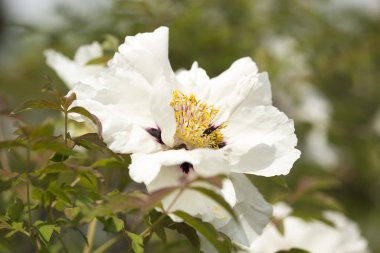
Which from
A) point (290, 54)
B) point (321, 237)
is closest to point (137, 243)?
point (321, 237)

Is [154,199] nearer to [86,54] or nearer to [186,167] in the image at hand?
[186,167]

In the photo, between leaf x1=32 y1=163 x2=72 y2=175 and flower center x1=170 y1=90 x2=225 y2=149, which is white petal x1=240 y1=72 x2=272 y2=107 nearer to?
flower center x1=170 y1=90 x2=225 y2=149

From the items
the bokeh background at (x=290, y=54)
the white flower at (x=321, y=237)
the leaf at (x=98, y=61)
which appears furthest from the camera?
the bokeh background at (x=290, y=54)

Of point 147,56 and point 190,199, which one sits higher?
point 147,56

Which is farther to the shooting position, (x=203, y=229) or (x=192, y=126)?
(x=192, y=126)

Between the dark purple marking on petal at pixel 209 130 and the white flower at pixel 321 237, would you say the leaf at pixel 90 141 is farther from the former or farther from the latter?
the white flower at pixel 321 237

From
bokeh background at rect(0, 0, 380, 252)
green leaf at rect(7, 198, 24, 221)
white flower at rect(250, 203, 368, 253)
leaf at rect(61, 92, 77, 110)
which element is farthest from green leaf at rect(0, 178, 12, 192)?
white flower at rect(250, 203, 368, 253)

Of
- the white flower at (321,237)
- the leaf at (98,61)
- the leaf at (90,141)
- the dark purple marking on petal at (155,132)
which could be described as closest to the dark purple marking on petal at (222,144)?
the dark purple marking on petal at (155,132)
